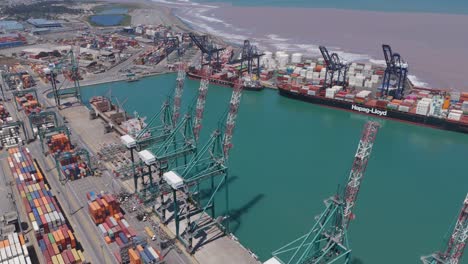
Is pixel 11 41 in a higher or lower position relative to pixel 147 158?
lower

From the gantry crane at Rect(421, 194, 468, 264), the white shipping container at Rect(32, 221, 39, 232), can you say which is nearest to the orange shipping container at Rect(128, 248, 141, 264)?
the white shipping container at Rect(32, 221, 39, 232)

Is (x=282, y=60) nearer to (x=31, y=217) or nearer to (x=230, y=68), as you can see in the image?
(x=230, y=68)

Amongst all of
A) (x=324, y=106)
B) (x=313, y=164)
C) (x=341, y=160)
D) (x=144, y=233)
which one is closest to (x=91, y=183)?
(x=144, y=233)

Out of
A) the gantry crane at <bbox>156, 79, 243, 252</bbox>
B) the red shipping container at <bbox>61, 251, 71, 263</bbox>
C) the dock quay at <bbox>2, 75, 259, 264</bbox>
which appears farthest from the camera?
the gantry crane at <bbox>156, 79, 243, 252</bbox>

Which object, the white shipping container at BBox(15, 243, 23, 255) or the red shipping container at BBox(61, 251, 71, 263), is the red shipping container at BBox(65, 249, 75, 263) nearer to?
the red shipping container at BBox(61, 251, 71, 263)

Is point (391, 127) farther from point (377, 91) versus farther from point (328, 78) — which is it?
point (328, 78)

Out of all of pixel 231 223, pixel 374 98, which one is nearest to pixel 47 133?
pixel 231 223
